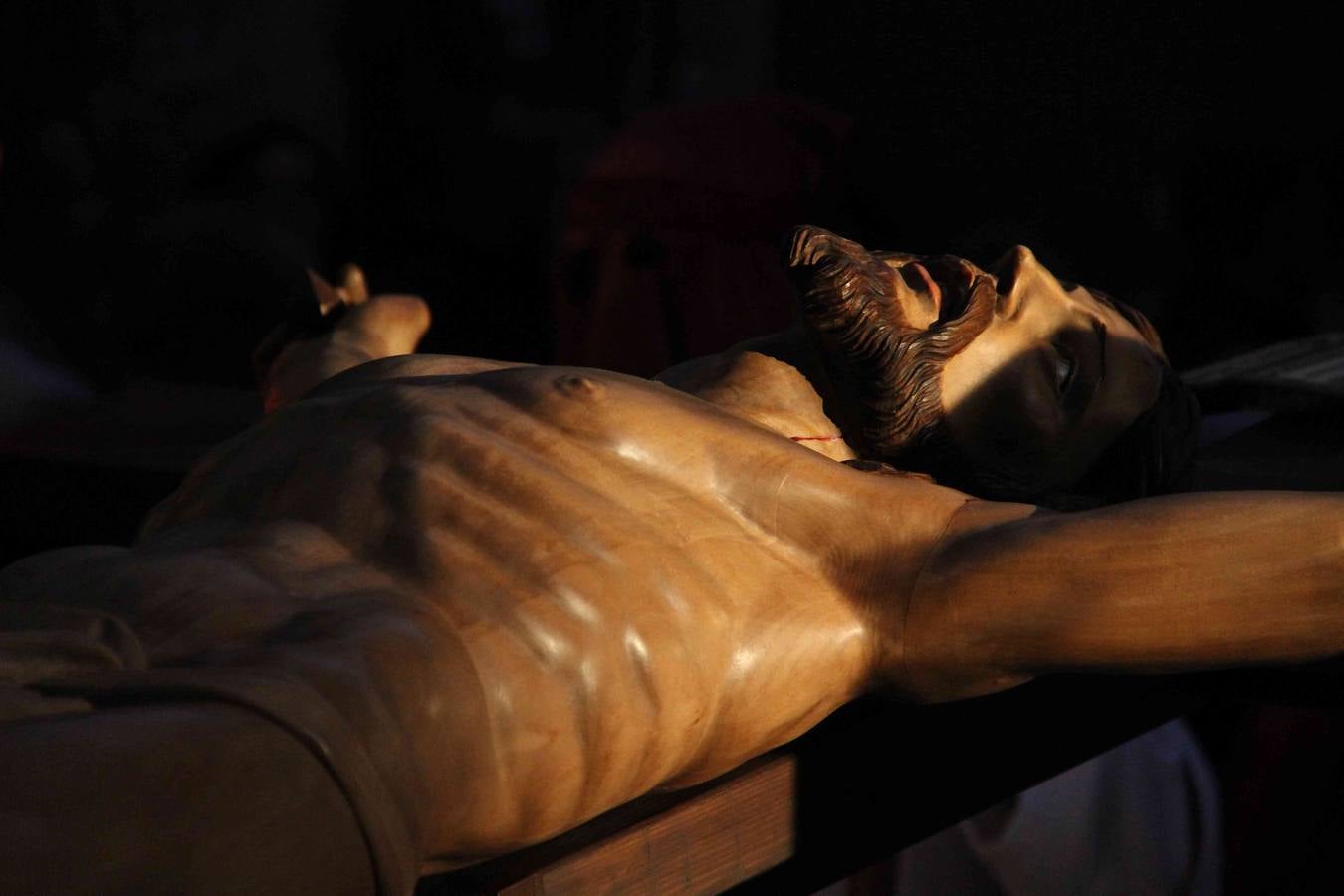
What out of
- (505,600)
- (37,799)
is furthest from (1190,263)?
(37,799)

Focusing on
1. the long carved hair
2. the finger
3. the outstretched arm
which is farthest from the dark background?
the outstretched arm

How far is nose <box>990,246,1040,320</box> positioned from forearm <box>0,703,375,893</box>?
1.32 m

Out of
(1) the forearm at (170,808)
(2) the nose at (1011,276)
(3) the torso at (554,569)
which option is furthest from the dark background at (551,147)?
(1) the forearm at (170,808)

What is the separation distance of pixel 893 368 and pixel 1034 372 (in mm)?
258

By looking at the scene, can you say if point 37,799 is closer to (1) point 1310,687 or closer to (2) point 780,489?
(2) point 780,489

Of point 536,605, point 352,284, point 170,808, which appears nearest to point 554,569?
point 536,605

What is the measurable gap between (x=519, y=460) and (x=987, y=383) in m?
0.80

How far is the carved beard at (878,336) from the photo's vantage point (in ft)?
7.43

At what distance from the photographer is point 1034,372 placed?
2381 mm

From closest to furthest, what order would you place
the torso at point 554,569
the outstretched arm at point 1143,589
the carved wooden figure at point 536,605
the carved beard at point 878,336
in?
1. the carved wooden figure at point 536,605
2. the torso at point 554,569
3. the outstretched arm at point 1143,589
4. the carved beard at point 878,336

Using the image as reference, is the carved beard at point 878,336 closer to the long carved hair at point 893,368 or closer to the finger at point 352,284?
the long carved hair at point 893,368

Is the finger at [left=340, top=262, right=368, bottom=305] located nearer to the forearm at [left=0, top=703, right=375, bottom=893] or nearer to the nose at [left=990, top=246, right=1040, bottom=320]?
the nose at [left=990, top=246, right=1040, bottom=320]

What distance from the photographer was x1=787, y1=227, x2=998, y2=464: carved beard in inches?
89.1

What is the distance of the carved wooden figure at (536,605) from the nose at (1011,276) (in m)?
0.11
